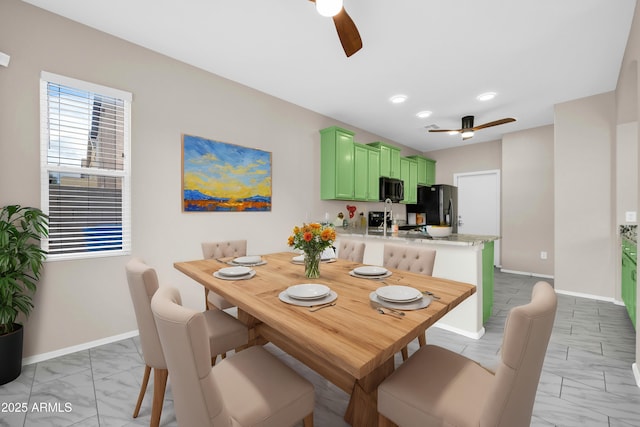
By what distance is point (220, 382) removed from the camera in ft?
3.62

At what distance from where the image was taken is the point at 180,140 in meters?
2.80

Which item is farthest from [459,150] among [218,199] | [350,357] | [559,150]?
[350,357]

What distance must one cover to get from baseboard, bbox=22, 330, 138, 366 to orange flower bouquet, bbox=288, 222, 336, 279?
202 centimetres

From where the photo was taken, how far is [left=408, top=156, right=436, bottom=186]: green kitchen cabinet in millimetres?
5949

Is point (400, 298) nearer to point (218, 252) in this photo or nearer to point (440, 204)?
point (218, 252)

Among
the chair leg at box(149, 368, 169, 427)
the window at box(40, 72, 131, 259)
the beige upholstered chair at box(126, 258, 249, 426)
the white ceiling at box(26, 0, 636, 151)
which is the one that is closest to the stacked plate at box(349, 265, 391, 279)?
the beige upholstered chair at box(126, 258, 249, 426)

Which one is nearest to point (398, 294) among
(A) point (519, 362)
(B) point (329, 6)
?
(A) point (519, 362)

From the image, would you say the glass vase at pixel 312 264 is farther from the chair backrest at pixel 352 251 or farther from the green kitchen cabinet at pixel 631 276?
the green kitchen cabinet at pixel 631 276

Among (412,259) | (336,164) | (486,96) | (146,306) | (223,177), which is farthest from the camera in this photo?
(336,164)

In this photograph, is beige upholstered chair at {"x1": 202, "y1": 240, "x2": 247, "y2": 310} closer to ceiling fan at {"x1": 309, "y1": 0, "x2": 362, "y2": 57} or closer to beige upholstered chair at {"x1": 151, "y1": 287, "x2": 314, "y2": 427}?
beige upholstered chair at {"x1": 151, "y1": 287, "x2": 314, "y2": 427}

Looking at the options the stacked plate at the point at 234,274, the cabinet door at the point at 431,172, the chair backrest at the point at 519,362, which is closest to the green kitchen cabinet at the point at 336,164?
the stacked plate at the point at 234,274

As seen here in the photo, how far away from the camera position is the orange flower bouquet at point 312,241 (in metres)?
1.60

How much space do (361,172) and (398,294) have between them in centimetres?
343

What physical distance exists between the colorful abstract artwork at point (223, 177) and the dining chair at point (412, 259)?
1.84 metres
